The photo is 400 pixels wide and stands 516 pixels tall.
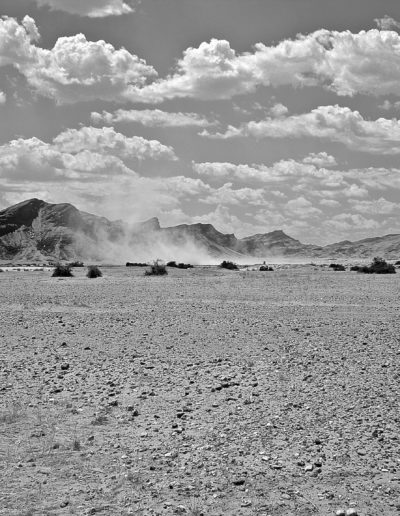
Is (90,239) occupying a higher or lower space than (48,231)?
lower

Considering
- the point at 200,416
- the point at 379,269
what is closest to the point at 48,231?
the point at 379,269

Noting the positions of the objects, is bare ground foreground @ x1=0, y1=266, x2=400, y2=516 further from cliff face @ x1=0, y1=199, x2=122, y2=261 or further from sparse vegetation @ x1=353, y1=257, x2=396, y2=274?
cliff face @ x1=0, y1=199, x2=122, y2=261

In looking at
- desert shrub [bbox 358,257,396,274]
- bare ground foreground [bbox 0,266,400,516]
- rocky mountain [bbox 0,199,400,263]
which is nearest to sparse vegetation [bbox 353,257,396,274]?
desert shrub [bbox 358,257,396,274]

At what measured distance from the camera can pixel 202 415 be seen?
9453 millimetres

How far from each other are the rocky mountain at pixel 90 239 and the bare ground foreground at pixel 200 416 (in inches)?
4593

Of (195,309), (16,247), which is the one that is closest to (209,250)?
(16,247)

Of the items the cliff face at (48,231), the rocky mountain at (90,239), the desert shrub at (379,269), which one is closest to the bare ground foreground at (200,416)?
the desert shrub at (379,269)

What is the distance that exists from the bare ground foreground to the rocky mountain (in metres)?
117

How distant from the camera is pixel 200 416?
9.41m

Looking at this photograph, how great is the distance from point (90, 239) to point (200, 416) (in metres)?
152

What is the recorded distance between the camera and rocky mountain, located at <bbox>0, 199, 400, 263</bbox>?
14675cm

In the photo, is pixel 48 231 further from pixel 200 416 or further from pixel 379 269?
pixel 200 416

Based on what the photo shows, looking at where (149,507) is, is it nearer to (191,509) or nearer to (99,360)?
(191,509)

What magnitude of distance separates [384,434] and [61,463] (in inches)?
155
